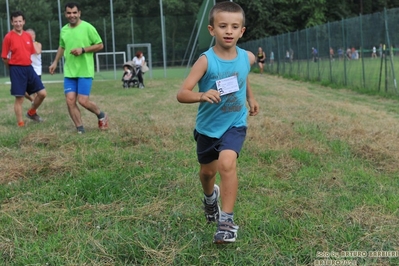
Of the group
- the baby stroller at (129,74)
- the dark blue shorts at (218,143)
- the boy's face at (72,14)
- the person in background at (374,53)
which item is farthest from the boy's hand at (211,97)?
the baby stroller at (129,74)

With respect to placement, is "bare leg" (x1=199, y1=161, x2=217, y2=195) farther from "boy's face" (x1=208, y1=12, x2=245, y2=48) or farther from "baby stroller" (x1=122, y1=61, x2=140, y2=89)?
"baby stroller" (x1=122, y1=61, x2=140, y2=89)

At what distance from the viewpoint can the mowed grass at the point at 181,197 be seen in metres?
2.85

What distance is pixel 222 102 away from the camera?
3180 millimetres

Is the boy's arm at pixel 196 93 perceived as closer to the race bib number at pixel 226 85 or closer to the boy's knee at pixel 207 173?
the race bib number at pixel 226 85

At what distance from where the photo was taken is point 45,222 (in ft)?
10.9

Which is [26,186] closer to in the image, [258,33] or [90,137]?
[90,137]

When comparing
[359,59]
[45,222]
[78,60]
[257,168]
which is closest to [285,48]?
[359,59]

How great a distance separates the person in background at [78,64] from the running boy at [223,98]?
3.92 metres

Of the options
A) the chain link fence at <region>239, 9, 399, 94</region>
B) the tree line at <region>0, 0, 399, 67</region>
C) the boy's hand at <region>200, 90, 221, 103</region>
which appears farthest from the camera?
the tree line at <region>0, 0, 399, 67</region>

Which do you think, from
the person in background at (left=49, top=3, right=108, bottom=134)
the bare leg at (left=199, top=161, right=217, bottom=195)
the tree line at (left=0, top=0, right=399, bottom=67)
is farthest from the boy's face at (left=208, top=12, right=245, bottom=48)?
the tree line at (left=0, top=0, right=399, bottom=67)

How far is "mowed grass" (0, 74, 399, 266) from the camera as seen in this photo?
9.34 ft

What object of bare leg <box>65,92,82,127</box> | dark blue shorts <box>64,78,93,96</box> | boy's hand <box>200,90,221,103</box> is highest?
dark blue shorts <box>64,78,93,96</box>

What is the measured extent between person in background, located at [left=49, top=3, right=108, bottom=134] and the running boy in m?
3.92

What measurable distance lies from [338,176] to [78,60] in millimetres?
4096
